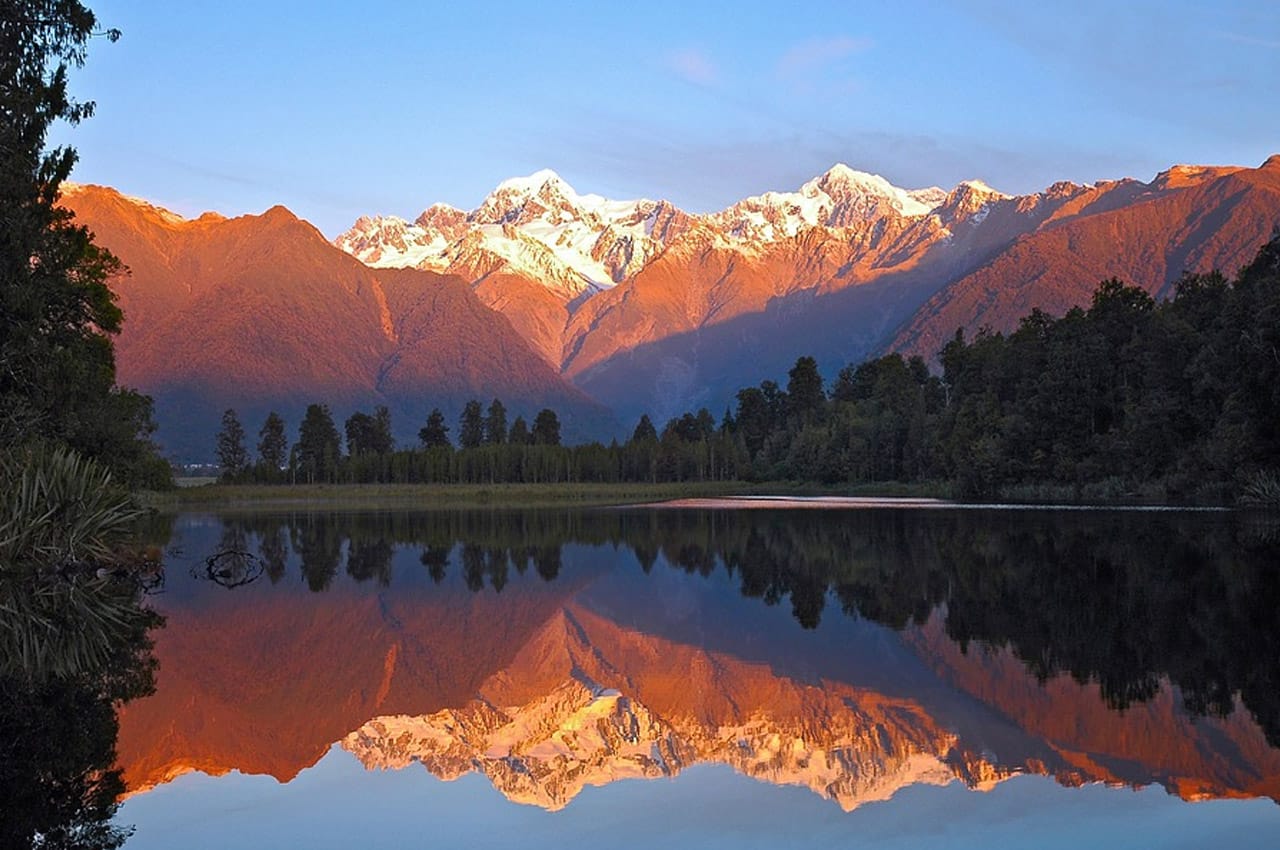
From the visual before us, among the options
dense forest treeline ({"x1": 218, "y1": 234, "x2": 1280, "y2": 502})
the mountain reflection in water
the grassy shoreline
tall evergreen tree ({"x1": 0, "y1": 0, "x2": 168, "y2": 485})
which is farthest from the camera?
the grassy shoreline

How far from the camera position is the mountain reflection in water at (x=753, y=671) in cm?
1684

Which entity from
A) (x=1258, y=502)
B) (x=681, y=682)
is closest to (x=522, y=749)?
(x=681, y=682)

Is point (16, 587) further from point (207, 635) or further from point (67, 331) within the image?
point (67, 331)

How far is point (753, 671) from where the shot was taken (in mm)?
24078

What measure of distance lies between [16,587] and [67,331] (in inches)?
457

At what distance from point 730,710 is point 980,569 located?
2299 cm

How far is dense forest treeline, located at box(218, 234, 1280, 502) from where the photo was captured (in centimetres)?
8194

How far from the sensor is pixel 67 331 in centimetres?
→ 3447

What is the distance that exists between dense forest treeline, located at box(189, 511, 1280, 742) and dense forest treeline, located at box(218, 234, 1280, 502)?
44.7 ft

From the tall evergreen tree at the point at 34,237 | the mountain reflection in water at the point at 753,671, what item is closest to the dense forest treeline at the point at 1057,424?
the mountain reflection in water at the point at 753,671

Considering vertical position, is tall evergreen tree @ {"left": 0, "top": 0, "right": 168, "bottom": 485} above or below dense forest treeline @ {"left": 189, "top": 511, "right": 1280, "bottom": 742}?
above

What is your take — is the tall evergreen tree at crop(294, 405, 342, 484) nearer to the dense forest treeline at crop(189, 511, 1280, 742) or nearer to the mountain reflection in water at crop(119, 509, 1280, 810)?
the dense forest treeline at crop(189, 511, 1280, 742)

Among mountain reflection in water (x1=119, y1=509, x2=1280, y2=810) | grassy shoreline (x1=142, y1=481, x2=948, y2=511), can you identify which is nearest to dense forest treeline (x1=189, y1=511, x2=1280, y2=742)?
mountain reflection in water (x1=119, y1=509, x2=1280, y2=810)

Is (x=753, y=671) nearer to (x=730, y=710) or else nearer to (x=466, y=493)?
(x=730, y=710)
